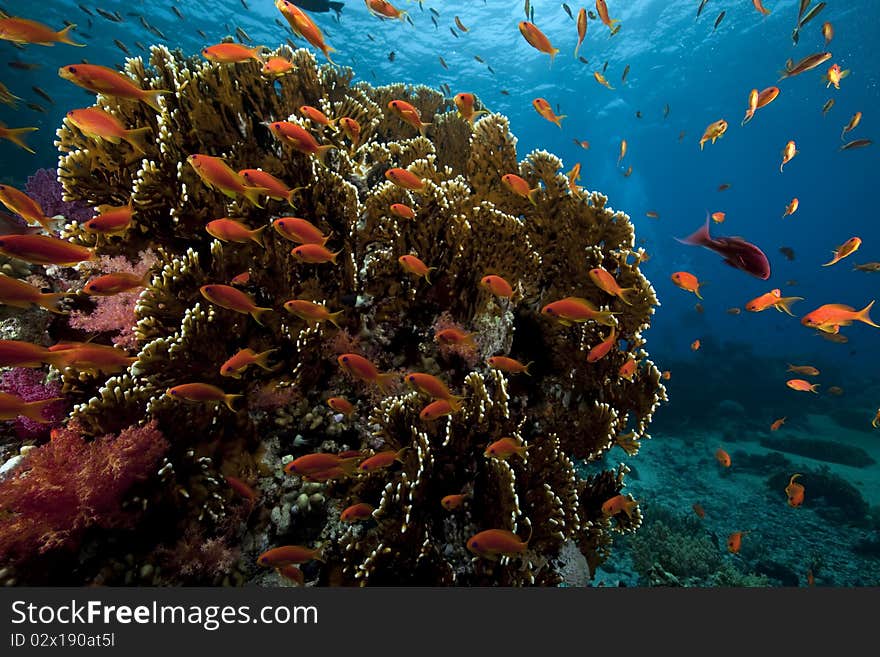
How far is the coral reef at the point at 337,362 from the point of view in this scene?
9.71ft

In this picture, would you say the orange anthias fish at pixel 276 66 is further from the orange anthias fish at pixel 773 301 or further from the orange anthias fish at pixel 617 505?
the orange anthias fish at pixel 773 301

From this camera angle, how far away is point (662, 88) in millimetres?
43812

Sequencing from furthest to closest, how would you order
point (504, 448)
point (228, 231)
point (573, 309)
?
point (573, 309), point (504, 448), point (228, 231)

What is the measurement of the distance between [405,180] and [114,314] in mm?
2783

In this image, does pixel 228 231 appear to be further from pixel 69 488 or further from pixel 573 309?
pixel 573 309

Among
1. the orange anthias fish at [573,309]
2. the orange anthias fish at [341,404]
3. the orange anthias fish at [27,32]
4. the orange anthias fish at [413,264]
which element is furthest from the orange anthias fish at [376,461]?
the orange anthias fish at [27,32]

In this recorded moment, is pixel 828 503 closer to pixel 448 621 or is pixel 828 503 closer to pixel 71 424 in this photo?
pixel 448 621

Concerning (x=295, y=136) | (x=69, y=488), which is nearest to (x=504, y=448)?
(x=69, y=488)

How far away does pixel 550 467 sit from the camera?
3.62 metres

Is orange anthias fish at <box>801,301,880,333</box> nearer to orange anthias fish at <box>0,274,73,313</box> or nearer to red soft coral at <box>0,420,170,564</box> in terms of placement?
red soft coral at <box>0,420,170,564</box>

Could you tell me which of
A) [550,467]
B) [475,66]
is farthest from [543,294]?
[475,66]

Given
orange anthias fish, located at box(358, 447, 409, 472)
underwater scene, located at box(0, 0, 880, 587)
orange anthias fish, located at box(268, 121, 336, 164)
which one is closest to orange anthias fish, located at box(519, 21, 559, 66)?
underwater scene, located at box(0, 0, 880, 587)

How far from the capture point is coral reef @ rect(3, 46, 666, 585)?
2.96 meters

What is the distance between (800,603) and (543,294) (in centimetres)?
337
